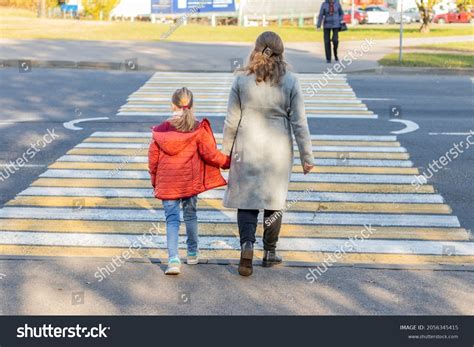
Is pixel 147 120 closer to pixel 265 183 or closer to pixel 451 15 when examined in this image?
pixel 265 183

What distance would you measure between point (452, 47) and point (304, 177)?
19.6 meters

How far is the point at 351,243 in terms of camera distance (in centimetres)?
772

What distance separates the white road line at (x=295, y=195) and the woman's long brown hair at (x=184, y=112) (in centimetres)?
262

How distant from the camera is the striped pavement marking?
14.9 metres

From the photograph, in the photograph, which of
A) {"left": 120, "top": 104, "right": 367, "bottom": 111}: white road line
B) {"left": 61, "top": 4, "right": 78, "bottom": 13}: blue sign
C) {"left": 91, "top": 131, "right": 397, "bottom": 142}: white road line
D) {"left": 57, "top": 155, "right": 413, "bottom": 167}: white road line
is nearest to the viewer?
{"left": 57, "top": 155, "right": 413, "bottom": 167}: white road line

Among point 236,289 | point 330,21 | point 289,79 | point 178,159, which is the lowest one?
point 236,289

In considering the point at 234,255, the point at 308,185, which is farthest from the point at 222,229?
the point at 308,185

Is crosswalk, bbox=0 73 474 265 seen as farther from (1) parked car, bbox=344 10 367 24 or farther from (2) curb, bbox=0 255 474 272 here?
(1) parked car, bbox=344 10 367 24

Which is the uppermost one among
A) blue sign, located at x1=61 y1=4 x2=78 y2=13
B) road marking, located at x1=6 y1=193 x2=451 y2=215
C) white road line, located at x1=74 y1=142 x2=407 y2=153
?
blue sign, located at x1=61 y1=4 x2=78 y2=13

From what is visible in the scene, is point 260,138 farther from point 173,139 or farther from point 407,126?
point 407,126

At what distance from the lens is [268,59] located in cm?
658
